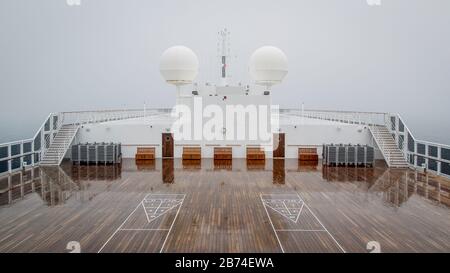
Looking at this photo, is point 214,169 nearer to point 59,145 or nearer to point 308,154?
point 308,154

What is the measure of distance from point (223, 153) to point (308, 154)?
4.34 metres

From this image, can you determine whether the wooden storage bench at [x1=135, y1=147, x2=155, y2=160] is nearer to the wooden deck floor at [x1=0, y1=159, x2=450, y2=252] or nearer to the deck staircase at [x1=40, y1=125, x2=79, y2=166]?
the wooden deck floor at [x1=0, y1=159, x2=450, y2=252]

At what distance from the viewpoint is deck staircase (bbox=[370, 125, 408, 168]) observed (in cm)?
1634

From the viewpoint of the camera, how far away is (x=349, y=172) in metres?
15.1

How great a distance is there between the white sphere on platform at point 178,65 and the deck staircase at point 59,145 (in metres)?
7.15

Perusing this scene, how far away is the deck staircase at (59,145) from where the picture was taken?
16422mm

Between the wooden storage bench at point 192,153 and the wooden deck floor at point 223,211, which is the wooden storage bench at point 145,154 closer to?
the wooden storage bench at point 192,153

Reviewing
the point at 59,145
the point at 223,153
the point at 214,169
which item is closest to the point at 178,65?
the point at 223,153

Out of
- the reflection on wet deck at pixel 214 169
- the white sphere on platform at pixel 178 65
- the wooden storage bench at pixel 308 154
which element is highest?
the white sphere on platform at pixel 178 65

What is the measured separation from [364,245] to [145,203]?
585 centimetres

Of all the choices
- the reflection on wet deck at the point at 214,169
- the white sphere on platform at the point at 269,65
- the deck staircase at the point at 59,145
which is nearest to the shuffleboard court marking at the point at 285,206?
the reflection on wet deck at the point at 214,169

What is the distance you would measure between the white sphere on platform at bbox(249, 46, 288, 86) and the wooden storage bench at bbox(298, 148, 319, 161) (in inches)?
277

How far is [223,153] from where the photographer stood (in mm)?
18500
